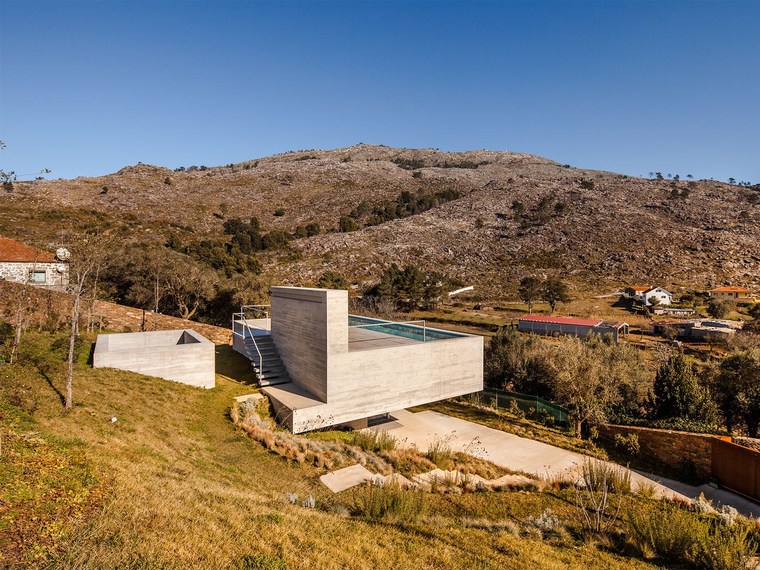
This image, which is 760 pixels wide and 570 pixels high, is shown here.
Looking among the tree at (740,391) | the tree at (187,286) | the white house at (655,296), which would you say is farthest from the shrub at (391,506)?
the white house at (655,296)

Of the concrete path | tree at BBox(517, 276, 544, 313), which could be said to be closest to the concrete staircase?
the concrete path

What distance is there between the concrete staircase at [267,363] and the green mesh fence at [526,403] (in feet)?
30.4

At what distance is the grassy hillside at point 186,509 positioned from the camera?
177 inches

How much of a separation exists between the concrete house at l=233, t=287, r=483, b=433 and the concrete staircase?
1.4 inches

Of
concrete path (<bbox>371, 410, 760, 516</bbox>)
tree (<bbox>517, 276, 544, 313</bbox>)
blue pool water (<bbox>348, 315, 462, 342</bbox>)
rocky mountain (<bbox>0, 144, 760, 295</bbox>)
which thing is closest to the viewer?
concrete path (<bbox>371, 410, 760, 516</bbox>)

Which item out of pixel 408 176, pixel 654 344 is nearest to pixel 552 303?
pixel 654 344

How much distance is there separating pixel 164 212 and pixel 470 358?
2526 inches

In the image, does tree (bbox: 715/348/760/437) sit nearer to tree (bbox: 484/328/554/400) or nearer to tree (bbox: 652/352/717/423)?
tree (bbox: 652/352/717/423)

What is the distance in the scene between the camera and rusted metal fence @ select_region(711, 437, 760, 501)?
36.1 feet

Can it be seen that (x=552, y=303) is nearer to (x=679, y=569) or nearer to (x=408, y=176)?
(x=679, y=569)

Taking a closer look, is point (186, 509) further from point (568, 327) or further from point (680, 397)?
point (568, 327)

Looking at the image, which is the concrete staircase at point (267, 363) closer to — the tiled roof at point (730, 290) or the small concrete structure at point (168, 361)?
the small concrete structure at point (168, 361)

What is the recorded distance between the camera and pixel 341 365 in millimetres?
12609

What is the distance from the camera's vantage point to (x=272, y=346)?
16594mm
